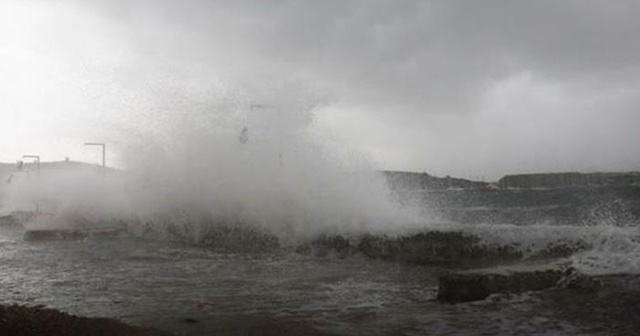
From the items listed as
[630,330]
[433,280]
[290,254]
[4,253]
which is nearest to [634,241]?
[433,280]

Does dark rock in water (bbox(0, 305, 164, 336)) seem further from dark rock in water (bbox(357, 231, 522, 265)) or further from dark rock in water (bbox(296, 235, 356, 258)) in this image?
dark rock in water (bbox(296, 235, 356, 258))

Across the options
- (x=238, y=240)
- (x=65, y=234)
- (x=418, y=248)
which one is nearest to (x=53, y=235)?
(x=65, y=234)

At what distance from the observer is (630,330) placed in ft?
22.0

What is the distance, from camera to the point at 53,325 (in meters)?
6.45

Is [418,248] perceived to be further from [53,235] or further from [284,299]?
[53,235]

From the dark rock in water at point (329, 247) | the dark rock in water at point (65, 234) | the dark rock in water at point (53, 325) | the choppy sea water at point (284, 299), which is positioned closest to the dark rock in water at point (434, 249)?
the dark rock in water at point (329, 247)

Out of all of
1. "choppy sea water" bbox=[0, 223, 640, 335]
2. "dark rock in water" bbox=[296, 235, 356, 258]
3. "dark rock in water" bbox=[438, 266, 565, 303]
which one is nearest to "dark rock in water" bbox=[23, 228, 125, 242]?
"choppy sea water" bbox=[0, 223, 640, 335]

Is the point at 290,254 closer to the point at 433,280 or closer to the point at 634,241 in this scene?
the point at 433,280

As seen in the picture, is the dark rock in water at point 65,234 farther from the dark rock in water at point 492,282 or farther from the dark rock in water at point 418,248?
the dark rock in water at point 492,282

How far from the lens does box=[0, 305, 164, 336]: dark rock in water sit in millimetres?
6256

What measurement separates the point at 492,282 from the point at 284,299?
9.65 feet

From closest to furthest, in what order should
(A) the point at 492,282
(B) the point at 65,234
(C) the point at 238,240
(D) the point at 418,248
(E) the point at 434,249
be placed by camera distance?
(A) the point at 492,282
(E) the point at 434,249
(D) the point at 418,248
(C) the point at 238,240
(B) the point at 65,234

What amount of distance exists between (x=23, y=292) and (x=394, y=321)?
5.87 meters

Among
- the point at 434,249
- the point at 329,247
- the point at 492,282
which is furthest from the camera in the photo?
the point at 329,247
